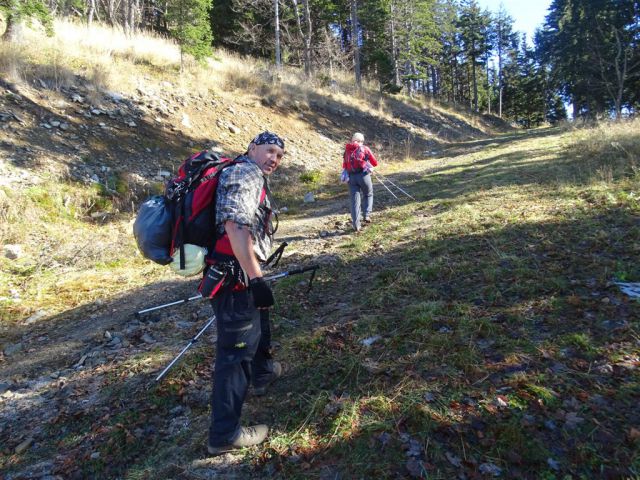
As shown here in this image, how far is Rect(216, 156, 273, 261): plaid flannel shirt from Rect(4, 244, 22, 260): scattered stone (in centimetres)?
613

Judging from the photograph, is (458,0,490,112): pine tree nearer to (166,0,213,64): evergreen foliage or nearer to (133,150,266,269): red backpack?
(166,0,213,64): evergreen foliage

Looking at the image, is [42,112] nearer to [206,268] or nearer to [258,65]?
[206,268]

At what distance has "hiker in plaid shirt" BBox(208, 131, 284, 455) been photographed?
2572 mm

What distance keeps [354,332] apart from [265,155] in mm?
2230

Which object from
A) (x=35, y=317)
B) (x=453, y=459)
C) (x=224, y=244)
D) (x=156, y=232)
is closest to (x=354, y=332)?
(x=453, y=459)

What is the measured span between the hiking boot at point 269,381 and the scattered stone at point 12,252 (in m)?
5.76

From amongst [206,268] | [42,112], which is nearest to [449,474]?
[206,268]

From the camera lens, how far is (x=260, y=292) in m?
2.60

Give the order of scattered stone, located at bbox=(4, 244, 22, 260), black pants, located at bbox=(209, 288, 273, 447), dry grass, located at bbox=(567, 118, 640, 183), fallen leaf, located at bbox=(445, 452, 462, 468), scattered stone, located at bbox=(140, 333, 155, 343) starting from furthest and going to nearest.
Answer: dry grass, located at bbox=(567, 118, 640, 183) < scattered stone, located at bbox=(4, 244, 22, 260) < scattered stone, located at bbox=(140, 333, 155, 343) < black pants, located at bbox=(209, 288, 273, 447) < fallen leaf, located at bbox=(445, 452, 462, 468)

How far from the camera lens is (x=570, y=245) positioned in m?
5.41

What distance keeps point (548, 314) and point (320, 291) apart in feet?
9.24

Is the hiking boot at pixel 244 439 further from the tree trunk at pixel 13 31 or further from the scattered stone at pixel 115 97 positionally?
the tree trunk at pixel 13 31

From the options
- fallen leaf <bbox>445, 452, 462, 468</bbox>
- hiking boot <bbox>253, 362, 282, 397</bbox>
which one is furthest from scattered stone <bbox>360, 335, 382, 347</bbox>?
fallen leaf <bbox>445, 452, 462, 468</bbox>

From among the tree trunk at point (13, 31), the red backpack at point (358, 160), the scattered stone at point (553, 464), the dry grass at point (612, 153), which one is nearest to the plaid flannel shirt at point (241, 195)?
the scattered stone at point (553, 464)
